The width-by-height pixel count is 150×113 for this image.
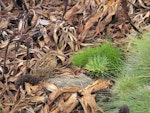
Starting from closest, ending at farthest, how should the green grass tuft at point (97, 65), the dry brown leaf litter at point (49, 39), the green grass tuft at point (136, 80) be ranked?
the green grass tuft at point (136, 80), the dry brown leaf litter at point (49, 39), the green grass tuft at point (97, 65)

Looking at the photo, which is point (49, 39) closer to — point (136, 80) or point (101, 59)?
point (101, 59)

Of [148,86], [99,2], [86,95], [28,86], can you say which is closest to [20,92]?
[28,86]

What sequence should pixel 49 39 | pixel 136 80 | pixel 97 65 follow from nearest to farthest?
pixel 136 80
pixel 97 65
pixel 49 39

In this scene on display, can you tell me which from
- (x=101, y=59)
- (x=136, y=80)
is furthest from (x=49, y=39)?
(x=136, y=80)

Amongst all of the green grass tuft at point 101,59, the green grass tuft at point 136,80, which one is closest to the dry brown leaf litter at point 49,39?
the green grass tuft at point 101,59

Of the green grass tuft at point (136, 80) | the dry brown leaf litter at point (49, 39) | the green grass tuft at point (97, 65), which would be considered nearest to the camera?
the green grass tuft at point (136, 80)

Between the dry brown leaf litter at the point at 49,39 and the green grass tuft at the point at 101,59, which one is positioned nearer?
the dry brown leaf litter at the point at 49,39

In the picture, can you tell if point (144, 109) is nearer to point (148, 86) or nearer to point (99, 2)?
point (148, 86)

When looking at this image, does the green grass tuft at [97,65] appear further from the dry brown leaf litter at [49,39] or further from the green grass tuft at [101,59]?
the dry brown leaf litter at [49,39]

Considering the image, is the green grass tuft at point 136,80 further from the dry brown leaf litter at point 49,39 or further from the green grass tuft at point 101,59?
the dry brown leaf litter at point 49,39

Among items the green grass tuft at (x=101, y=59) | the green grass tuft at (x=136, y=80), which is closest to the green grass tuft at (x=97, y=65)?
the green grass tuft at (x=101, y=59)

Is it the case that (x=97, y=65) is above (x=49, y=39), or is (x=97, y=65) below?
below
